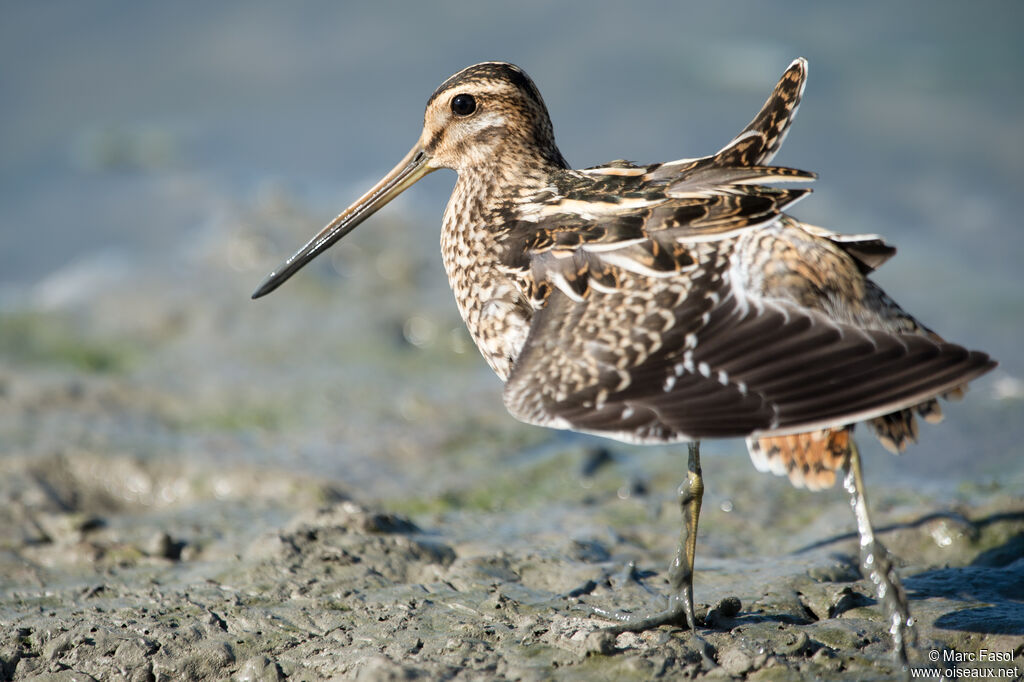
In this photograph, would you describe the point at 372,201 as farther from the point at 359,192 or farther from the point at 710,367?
the point at 359,192

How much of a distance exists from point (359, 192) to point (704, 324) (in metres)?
6.86

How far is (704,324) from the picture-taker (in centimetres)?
347

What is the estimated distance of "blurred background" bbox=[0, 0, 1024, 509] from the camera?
6.37 m

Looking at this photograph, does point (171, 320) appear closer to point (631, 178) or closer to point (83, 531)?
point (83, 531)

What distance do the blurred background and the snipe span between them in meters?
2.07

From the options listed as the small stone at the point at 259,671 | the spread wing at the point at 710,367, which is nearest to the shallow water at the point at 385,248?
the small stone at the point at 259,671

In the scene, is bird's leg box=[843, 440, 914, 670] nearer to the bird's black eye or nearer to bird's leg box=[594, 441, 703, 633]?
bird's leg box=[594, 441, 703, 633]

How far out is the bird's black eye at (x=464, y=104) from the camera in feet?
14.8

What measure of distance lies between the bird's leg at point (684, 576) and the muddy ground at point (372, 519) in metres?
0.06

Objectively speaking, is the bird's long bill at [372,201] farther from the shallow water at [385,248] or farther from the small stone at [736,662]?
the small stone at [736,662]

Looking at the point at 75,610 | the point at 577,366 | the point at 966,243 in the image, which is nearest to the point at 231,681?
the point at 75,610

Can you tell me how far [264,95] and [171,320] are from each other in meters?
4.77

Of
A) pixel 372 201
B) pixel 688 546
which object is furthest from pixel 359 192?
pixel 688 546

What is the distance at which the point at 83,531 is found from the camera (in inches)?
193
